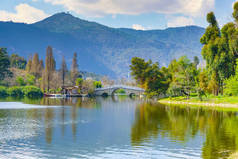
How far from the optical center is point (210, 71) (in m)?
69.6

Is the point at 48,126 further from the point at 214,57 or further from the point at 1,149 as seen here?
the point at 214,57

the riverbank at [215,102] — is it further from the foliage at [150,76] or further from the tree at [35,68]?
the tree at [35,68]

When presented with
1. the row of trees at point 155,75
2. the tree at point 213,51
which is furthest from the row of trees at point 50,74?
the tree at point 213,51

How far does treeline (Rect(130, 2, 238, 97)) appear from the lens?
65.4 metres

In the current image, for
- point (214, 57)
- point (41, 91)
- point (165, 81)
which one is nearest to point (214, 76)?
point (214, 57)

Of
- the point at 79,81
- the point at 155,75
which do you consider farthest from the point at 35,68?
the point at 155,75

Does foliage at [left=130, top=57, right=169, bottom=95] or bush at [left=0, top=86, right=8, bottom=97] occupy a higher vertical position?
foliage at [left=130, top=57, right=169, bottom=95]

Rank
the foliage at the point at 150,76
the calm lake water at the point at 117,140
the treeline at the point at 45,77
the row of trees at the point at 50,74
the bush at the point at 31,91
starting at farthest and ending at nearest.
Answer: the treeline at the point at 45,77, the row of trees at the point at 50,74, the bush at the point at 31,91, the foliage at the point at 150,76, the calm lake water at the point at 117,140

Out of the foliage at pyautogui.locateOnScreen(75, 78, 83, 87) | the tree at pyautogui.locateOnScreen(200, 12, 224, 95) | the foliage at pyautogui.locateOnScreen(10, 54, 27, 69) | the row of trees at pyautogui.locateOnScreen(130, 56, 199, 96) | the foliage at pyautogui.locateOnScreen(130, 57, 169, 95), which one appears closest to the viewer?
the tree at pyautogui.locateOnScreen(200, 12, 224, 95)

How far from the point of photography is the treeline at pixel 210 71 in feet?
215

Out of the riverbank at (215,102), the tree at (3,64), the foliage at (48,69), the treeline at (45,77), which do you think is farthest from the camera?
the treeline at (45,77)

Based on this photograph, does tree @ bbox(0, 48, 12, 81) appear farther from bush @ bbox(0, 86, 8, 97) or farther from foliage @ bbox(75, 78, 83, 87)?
foliage @ bbox(75, 78, 83, 87)

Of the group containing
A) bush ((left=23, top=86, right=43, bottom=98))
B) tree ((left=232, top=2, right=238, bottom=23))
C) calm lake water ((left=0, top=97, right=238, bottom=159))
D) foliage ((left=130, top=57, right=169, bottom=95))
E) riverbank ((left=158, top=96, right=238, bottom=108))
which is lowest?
calm lake water ((left=0, top=97, right=238, bottom=159))

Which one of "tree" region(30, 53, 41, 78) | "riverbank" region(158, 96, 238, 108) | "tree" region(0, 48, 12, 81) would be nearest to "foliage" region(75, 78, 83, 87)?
"tree" region(30, 53, 41, 78)
